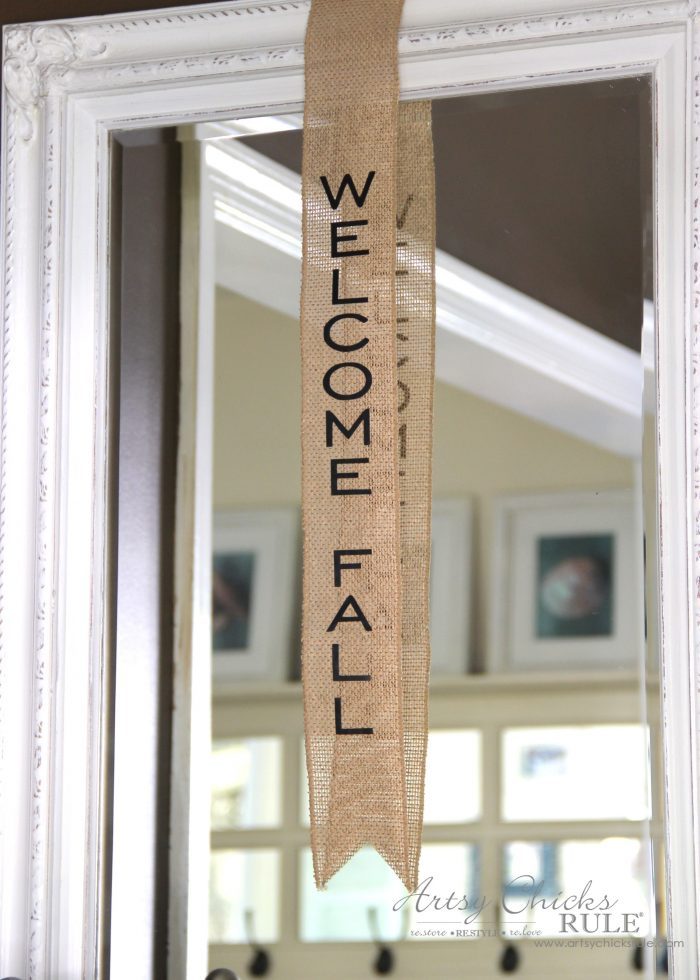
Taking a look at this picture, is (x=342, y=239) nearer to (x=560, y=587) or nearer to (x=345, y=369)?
(x=345, y=369)

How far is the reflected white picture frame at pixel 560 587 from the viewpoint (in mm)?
1542

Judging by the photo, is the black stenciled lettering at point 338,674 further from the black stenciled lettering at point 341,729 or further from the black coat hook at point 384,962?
Result: the black coat hook at point 384,962

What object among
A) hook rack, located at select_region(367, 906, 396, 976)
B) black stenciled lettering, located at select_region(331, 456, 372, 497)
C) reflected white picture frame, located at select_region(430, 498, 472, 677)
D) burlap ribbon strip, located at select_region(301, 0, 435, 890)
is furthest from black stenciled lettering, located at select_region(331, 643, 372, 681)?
hook rack, located at select_region(367, 906, 396, 976)

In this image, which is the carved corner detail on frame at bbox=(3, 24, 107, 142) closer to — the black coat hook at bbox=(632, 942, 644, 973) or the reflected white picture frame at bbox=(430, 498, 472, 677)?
the reflected white picture frame at bbox=(430, 498, 472, 677)

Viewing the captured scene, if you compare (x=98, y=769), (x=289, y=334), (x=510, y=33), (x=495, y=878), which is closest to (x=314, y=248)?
(x=289, y=334)

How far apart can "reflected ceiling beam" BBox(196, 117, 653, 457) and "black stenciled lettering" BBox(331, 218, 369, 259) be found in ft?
0.19

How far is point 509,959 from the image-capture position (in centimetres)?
108

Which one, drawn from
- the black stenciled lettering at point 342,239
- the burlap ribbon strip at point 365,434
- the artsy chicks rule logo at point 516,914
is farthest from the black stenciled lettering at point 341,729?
the black stenciled lettering at point 342,239

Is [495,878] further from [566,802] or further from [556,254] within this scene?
[556,254]

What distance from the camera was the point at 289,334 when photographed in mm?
1127

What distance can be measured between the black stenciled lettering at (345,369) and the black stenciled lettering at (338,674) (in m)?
0.21

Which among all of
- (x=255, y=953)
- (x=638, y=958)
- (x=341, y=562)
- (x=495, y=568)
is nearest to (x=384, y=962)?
(x=255, y=953)

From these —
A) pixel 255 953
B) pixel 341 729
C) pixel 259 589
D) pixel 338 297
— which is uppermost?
pixel 338 297

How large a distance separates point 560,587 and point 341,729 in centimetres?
73
